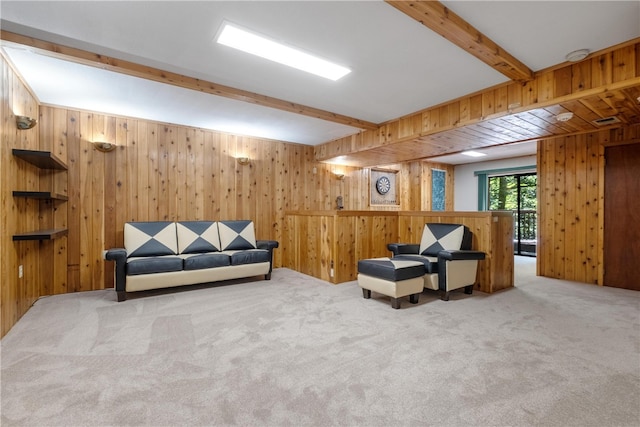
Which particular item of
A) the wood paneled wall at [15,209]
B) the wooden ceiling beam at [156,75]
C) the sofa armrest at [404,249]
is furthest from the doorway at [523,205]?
the wood paneled wall at [15,209]

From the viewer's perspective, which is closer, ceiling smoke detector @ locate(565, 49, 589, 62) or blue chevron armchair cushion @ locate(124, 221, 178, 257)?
ceiling smoke detector @ locate(565, 49, 589, 62)

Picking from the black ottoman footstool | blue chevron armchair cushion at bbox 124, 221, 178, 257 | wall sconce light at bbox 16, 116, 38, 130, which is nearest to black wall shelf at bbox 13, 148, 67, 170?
wall sconce light at bbox 16, 116, 38, 130

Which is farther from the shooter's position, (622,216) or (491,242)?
(622,216)

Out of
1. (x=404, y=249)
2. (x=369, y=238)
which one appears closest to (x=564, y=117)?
(x=404, y=249)

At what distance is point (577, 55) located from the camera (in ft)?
8.75

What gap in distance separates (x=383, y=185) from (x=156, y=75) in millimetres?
5550

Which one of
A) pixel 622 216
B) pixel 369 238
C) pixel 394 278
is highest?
pixel 622 216

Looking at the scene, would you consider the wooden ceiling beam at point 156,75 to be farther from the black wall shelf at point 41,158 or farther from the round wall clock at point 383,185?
the round wall clock at point 383,185

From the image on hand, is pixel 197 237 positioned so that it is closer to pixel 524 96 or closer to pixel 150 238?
pixel 150 238

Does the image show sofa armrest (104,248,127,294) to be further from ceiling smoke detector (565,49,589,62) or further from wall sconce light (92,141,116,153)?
ceiling smoke detector (565,49,589,62)

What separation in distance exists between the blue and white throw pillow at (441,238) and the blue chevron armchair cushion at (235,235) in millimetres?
2612

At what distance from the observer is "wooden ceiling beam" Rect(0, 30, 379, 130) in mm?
2514

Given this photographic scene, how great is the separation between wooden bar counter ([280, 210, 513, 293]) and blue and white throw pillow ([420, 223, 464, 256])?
0.37 meters

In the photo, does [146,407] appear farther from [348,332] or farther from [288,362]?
[348,332]
